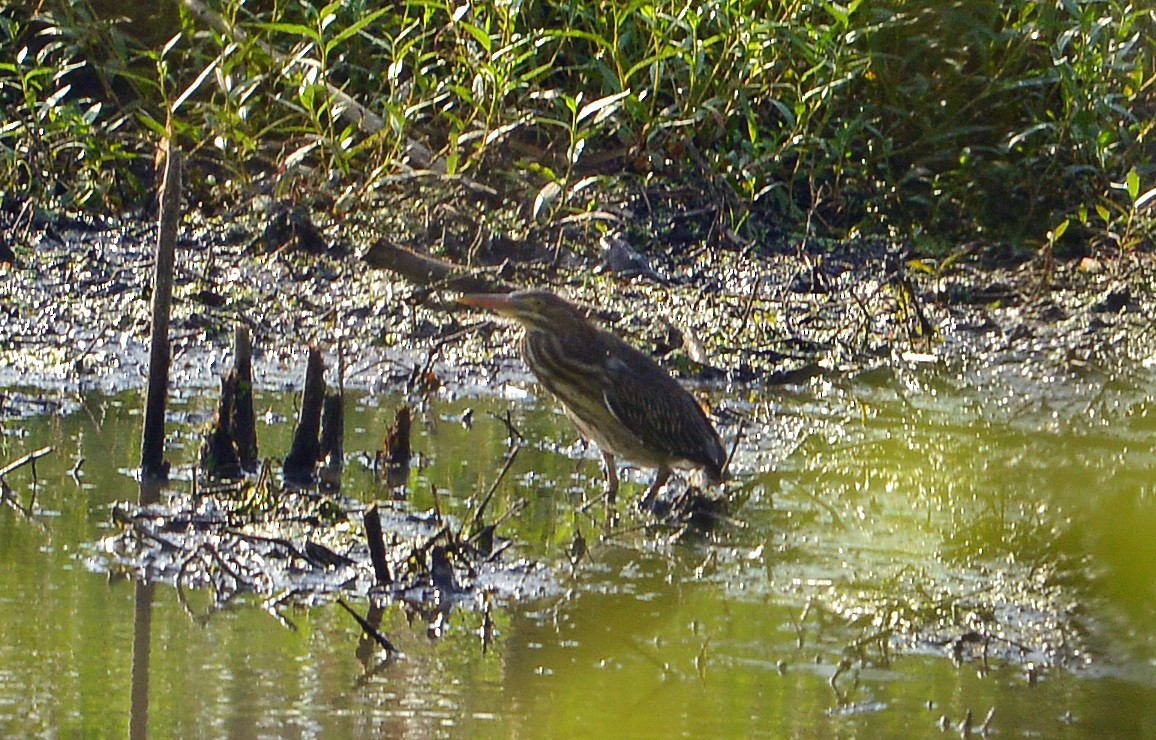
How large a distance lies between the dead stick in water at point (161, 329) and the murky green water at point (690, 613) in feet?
0.38

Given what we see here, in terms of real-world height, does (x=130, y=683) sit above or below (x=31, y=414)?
below

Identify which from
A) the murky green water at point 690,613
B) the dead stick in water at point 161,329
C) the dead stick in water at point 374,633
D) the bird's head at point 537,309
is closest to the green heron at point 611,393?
the bird's head at point 537,309

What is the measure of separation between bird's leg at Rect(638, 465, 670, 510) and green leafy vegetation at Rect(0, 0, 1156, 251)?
241 centimetres

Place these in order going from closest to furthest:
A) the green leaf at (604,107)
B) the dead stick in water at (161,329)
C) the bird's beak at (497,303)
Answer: the dead stick in water at (161,329) < the bird's beak at (497,303) < the green leaf at (604,107)

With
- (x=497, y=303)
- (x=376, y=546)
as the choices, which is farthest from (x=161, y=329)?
(x=497, y=303)

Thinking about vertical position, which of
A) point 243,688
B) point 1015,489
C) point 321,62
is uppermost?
point 321,62

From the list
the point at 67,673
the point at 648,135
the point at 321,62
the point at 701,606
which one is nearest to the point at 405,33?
the point at 321,62

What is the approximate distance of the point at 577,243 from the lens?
958 cm

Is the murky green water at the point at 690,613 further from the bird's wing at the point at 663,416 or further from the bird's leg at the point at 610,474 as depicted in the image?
the bird's wing at the point at 663,416

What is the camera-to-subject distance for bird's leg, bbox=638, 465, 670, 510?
6668 mm

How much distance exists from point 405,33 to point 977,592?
15.4 ft

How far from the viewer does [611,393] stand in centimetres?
693

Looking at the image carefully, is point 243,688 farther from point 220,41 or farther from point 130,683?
point 220,41

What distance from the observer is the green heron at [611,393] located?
266 inches
